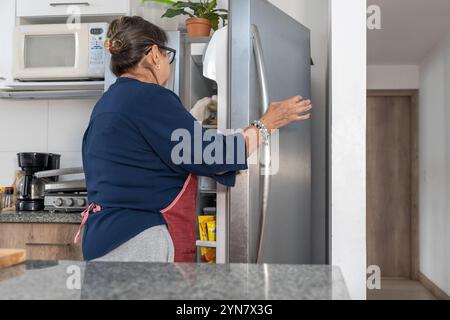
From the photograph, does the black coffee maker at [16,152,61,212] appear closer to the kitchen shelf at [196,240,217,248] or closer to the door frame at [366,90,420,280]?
the kitchen shelf at [196,240,217,248]

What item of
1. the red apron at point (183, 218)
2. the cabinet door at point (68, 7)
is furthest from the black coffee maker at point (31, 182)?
the red apron at point (183, 218)

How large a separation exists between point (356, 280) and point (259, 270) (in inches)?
49.6

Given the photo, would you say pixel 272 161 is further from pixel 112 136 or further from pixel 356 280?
pixel 112 136

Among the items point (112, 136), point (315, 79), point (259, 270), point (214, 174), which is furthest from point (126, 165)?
point (315, 79)

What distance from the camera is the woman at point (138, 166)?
1357 mm

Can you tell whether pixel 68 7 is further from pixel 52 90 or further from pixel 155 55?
pixel 155 55

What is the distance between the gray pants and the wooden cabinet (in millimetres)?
977

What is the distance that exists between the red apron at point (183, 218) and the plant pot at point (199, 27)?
0.98 metres

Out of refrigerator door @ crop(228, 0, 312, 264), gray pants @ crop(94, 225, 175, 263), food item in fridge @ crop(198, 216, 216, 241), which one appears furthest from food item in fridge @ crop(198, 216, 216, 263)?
gray pants @ crop(94, 225, 175, 263)

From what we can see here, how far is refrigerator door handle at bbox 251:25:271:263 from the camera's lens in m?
1.77

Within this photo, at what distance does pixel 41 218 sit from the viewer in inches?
90.7

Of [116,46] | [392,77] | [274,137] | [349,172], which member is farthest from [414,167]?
[116,46]

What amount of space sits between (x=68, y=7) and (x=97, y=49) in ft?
0.97

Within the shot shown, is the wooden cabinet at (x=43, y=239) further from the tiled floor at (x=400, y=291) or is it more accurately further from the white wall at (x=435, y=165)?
the white wall at (x=435, y=165)
